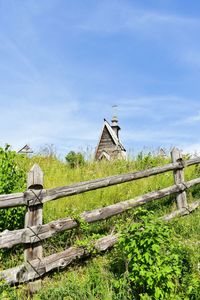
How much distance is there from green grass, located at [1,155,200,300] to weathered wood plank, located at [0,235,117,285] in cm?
12

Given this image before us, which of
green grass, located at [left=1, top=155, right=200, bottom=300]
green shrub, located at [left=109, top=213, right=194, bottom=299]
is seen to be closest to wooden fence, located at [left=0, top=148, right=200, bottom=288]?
green grass, located at [left=1, top=155, right=200, bottom=300]

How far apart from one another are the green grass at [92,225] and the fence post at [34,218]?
311 millimetres

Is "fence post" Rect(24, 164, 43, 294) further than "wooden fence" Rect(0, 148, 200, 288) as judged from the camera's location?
Yes

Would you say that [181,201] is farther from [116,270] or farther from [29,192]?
[29,192]

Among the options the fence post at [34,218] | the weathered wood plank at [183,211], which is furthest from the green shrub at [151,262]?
the weathered wood plank at [183,211]

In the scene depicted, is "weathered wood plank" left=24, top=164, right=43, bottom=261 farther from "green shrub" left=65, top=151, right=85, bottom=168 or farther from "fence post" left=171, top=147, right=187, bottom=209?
"green shrub" left=65, top=151, right=85, bottom=168

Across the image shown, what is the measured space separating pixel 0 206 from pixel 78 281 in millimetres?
1332

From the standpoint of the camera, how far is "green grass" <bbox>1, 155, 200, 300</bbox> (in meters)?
3.96

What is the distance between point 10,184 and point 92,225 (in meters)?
1.69

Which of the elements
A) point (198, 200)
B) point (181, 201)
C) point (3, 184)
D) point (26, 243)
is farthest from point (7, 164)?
point (198, 200)

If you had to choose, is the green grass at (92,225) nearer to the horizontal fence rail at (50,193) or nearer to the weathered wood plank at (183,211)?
the weathered wood plank at (183,211)

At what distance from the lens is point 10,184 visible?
15.5ft

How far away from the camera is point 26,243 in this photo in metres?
4.23

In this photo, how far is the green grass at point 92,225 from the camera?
13.0 feet
